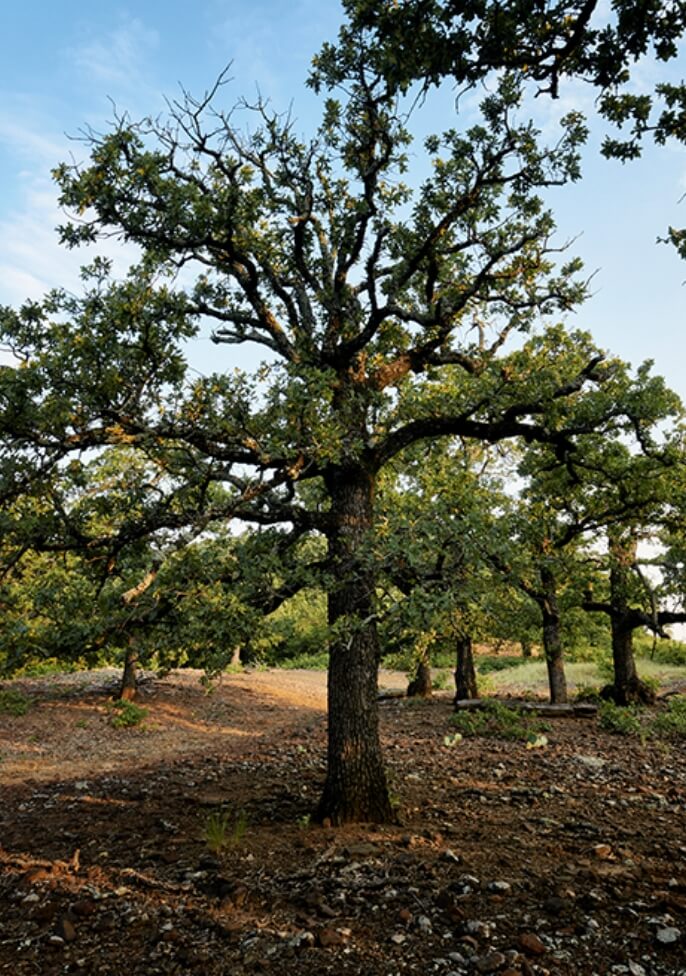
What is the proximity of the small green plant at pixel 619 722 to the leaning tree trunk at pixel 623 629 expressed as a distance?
364 cm

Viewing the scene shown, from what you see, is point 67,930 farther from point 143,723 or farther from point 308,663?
point 308,663

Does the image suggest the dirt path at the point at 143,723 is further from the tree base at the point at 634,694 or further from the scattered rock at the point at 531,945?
the tree base at the point at 634,694

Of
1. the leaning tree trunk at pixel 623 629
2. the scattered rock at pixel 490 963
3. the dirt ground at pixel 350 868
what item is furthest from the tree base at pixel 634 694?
the scattered rock at pixel 490 963

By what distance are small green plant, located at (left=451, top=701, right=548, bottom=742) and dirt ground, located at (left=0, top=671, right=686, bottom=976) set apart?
1163mm

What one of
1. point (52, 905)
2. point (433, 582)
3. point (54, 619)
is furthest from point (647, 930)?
point (54, 619)

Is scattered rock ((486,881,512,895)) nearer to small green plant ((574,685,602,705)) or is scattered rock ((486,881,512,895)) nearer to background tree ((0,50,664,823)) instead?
background tree ((0,50,664,823))

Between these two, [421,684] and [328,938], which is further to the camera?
[421,684]

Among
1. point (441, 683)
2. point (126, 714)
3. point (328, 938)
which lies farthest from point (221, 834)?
point (441, 683)

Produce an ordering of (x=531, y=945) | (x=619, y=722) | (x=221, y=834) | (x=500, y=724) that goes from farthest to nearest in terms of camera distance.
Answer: (x=500, y=724)
(x=619, y=722)
(x=221, y=834)
(x=531, y=945)

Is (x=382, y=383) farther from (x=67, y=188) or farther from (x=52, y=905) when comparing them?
(x=52, y=905)

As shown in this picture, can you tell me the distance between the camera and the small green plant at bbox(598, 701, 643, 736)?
51.3ft

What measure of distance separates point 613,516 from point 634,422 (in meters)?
9.44

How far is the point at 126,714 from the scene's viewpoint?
62.2 feet

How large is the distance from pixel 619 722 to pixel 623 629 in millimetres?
5019
